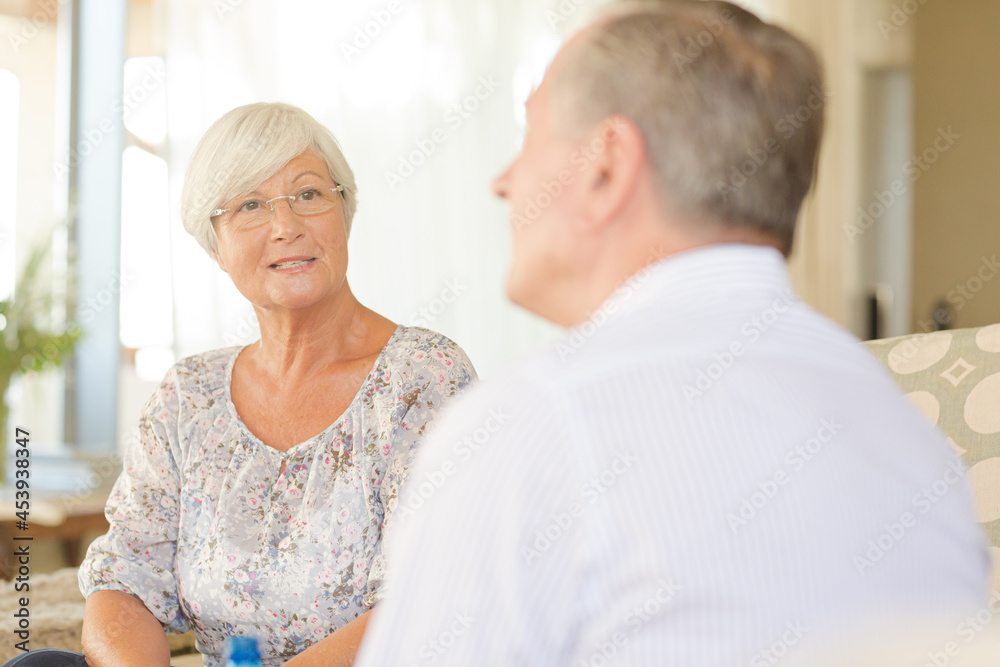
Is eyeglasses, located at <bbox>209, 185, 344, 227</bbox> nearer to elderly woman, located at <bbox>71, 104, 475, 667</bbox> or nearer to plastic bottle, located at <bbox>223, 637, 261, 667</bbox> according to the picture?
elderly woman, located at <bbox>71, 104, 475, 667</bbox>

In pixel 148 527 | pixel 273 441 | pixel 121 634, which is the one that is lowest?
pixel 121 634

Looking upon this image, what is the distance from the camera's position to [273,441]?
148 cm

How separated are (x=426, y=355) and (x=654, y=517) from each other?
94 cm

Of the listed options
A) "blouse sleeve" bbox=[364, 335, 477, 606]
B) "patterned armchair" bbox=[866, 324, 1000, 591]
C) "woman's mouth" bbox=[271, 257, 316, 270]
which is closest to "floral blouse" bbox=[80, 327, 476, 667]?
"blouse sleeve" bbox=[364, 335, 477, 606]

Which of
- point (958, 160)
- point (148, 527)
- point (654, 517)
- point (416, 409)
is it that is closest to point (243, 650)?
point (148, 527)

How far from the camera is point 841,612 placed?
1.71 ft

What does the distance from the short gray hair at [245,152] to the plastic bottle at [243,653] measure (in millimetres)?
647

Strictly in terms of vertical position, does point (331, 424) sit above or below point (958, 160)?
below

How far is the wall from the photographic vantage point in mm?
3246

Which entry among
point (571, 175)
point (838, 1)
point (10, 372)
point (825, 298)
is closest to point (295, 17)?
point (10, 372)

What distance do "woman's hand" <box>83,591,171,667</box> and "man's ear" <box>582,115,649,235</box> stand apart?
1.07m

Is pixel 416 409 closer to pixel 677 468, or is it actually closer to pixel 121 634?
pixel 121 634

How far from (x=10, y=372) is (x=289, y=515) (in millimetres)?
2318

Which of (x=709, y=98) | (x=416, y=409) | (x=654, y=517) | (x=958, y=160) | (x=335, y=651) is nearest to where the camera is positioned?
(x=654, y=517)
